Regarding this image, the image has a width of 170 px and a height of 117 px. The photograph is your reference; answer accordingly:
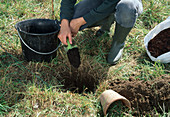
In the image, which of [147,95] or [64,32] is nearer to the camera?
[147,95]

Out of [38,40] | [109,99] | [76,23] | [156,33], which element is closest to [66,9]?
[76,23]

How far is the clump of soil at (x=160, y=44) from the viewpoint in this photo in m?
2.12

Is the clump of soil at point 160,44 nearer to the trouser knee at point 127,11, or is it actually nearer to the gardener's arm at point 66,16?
the trouser knee at point 127,11

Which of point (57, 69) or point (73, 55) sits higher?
point (73, 55)

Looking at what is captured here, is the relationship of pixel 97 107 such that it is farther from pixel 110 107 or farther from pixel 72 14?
pixel 72 14

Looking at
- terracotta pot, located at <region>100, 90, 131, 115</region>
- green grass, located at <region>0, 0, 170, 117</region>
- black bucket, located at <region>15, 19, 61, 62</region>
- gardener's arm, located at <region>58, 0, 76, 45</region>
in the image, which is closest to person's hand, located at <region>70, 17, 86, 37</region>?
gardener's arm, located at <region>58, 0, 76, 45</region>

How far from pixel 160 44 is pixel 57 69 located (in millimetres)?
1295

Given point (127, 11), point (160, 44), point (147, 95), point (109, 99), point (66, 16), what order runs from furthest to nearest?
point (160, 44)
point (66, 16)
point (127, 11)
point (147, 95)
point (109, 99)

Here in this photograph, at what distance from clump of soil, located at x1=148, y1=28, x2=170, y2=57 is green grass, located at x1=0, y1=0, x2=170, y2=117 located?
0.12m

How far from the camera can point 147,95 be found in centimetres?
163

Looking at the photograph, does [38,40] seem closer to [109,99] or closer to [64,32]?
[64,32]

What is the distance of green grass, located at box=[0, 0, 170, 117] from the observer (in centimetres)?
155

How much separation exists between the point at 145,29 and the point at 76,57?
4.46 ft

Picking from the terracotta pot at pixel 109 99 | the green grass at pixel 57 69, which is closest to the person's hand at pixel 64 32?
the green grass at pixel 57 69
